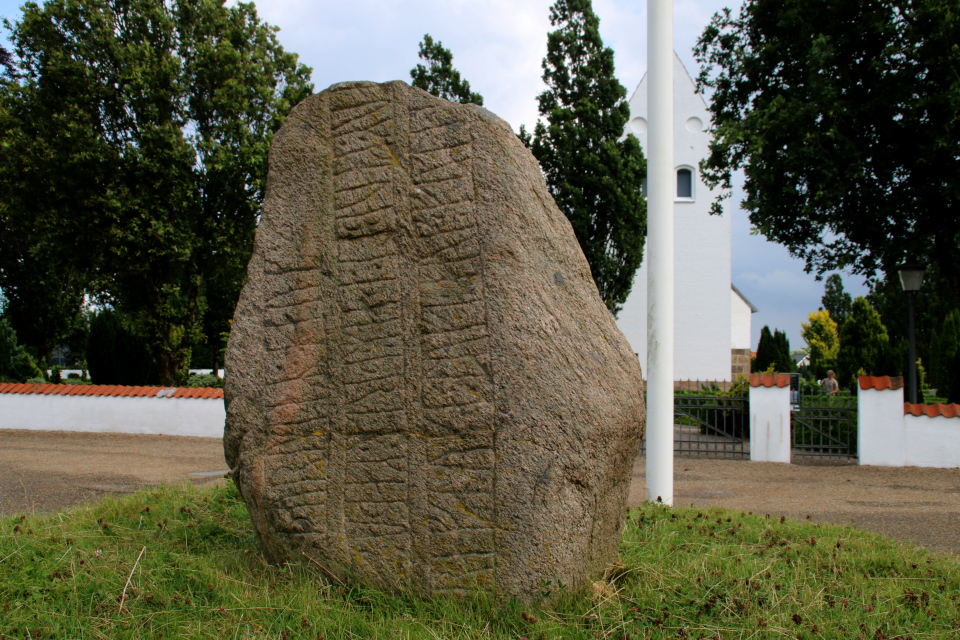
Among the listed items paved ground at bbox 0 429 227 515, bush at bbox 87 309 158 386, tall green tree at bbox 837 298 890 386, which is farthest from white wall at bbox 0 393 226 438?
tall green tree at bbox 837 298 890 386

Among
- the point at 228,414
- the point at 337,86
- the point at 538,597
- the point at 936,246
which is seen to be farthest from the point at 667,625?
the point at 936,246

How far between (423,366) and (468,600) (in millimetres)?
1015

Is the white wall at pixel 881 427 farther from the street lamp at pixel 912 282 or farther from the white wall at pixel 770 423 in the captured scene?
the street lamp at pixel 912 282

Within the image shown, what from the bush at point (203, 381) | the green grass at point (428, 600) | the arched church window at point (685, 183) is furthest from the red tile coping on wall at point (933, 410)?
the bush at point (203, 381)

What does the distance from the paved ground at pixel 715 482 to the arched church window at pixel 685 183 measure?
13.1 m

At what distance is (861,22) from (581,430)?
1296 cm

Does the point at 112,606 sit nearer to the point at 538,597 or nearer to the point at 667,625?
the point at 538,597

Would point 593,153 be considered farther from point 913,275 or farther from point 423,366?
point 423,366

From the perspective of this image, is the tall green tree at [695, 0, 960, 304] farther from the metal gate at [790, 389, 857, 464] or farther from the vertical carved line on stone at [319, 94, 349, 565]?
the vertical carved line on stone at [319, 94, 349, 565]

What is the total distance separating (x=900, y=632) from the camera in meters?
2.88

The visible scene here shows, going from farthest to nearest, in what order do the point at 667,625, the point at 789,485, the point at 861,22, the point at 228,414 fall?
the point at 861,22 → the point at 789,485 → the point at 228,414 → the point at 667,625

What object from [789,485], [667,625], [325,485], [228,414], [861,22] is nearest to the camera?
[667,625]

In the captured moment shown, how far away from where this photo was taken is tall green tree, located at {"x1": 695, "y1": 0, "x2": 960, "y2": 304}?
1205 centimetres

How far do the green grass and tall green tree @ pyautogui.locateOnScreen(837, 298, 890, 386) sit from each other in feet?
56.4
